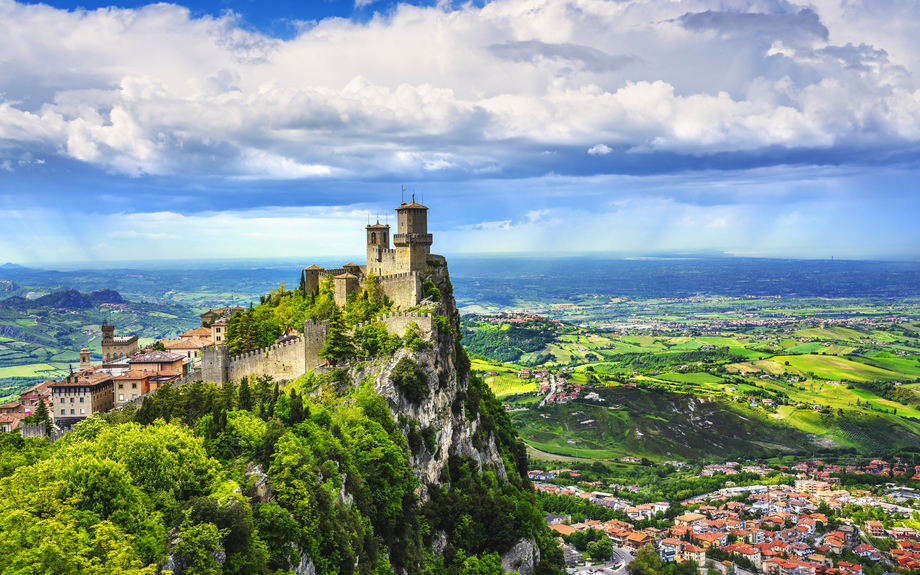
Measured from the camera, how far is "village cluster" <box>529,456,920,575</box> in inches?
3329

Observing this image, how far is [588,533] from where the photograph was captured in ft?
285

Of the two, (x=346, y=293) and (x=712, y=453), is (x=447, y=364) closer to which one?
(x=346, y=293)

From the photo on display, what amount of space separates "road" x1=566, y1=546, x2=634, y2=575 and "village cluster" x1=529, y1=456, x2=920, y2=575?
2407mm

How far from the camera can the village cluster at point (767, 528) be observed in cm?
8456

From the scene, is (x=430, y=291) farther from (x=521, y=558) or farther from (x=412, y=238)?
(x=521, y=558)

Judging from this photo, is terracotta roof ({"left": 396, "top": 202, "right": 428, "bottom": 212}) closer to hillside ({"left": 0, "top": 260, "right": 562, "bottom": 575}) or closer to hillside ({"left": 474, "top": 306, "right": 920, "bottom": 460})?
hillside ({"left": 0, "top": 260, "right": 562, "bottom": 575})

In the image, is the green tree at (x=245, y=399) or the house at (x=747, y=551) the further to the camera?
the house at (x=747, y=551)

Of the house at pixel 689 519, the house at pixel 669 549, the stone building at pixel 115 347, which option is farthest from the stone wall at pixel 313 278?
the house at pixel 689 519

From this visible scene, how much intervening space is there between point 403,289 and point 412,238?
522cm

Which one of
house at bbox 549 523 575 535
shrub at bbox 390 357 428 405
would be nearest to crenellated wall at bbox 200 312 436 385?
shrub at bbox 390 357 428 405

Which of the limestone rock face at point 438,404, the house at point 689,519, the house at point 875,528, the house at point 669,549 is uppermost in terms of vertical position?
the limestone rock face at point 438,404

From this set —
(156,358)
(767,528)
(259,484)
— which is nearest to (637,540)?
(767,528)

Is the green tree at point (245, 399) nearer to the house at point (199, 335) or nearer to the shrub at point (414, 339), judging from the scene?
the shrub at point (414, 339)

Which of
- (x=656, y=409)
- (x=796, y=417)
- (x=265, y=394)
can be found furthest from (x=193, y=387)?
(x=796, y=417)
